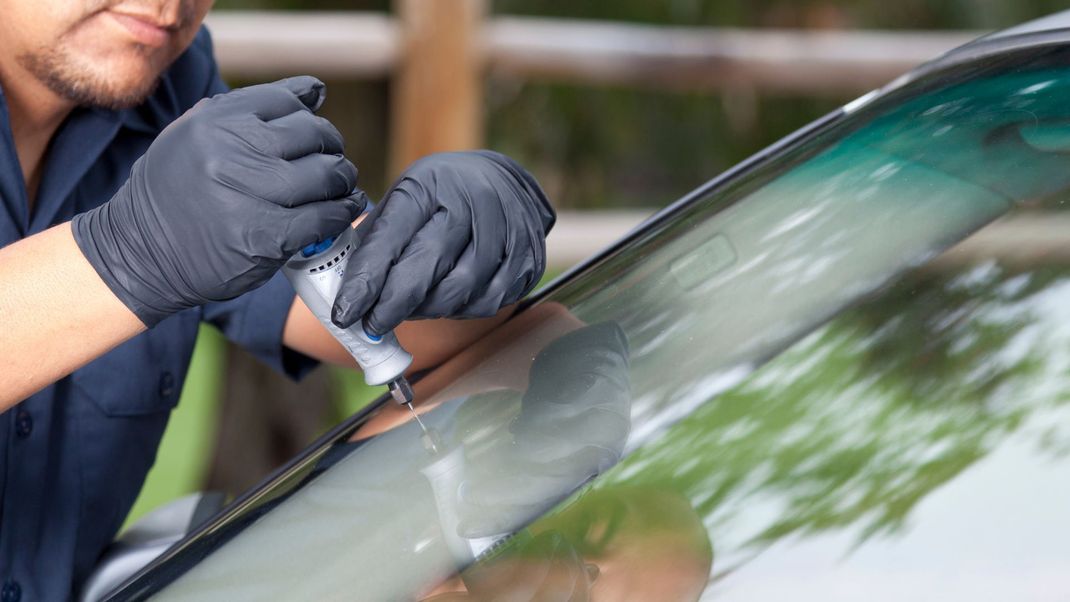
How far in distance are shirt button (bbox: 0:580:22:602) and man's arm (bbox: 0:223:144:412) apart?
0.43 meters

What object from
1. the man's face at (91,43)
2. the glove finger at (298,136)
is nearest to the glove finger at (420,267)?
the glove finger at (298,136)

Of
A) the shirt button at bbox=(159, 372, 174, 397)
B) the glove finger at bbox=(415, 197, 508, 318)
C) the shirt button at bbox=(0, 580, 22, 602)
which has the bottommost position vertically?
the shirt button at bbox=(0, 580, 22, 602)

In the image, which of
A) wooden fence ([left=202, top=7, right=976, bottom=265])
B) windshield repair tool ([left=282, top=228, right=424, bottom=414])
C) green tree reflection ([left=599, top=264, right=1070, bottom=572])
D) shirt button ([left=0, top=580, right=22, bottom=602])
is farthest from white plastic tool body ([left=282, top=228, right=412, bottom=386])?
wooden fence ([left=202, top=7, right=976, bottom=265])

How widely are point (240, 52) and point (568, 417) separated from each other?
2368 mm

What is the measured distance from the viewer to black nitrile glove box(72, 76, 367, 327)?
1016mm

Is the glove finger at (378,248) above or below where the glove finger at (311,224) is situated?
below

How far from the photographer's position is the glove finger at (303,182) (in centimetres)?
102

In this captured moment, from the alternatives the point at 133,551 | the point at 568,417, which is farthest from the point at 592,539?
the point at 133,551

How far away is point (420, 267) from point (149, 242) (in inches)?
9.0

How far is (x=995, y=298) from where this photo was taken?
3.31 feet

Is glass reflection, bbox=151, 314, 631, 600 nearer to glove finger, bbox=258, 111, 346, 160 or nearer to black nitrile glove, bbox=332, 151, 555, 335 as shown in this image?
black nitrile glove, bbox=332, 151, 555, 335

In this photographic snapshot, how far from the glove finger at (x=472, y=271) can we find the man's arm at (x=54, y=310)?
0.26 metres

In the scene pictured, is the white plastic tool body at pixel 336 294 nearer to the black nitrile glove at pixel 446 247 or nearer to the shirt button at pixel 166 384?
the black nitrile glove at pixel 446 247

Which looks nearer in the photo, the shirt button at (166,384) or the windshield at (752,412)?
the windshield at (752,412)
